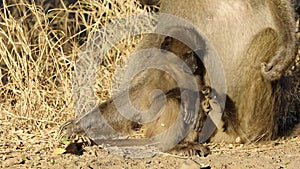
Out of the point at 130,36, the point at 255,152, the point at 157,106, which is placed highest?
the point at 130,36

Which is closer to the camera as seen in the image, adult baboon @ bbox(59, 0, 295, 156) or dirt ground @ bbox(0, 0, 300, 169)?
dirt ground @ bbox(0, 0, 300, 169)

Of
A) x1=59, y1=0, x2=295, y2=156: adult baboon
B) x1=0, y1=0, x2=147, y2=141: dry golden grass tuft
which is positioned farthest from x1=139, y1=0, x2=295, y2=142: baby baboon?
x1=0, y1=0, x2=147, y2=141: dry golden grass tuft

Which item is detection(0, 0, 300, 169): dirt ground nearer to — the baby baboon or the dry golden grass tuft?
the dry golden grass tuft

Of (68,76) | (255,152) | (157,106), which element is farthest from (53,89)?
(255,152)

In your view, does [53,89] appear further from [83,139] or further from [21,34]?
[83,139]

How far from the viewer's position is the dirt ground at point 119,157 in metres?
4.14

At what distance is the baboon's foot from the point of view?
4328 mm

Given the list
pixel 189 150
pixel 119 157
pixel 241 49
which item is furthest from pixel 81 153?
pixel 241 49

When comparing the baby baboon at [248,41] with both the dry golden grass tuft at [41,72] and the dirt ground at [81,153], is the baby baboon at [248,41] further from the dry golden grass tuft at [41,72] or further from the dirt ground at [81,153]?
the dry golden grass tuft at [41,72]

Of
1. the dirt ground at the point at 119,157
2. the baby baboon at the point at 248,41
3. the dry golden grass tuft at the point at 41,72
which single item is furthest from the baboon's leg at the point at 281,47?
the dry golden grass tuft at the point at 41,72

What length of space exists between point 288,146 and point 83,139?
118 centimetres

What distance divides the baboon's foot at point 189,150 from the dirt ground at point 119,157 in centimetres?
4

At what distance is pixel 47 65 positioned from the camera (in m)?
5.33

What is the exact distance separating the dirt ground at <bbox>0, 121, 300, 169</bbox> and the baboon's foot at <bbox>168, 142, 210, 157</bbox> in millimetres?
41
